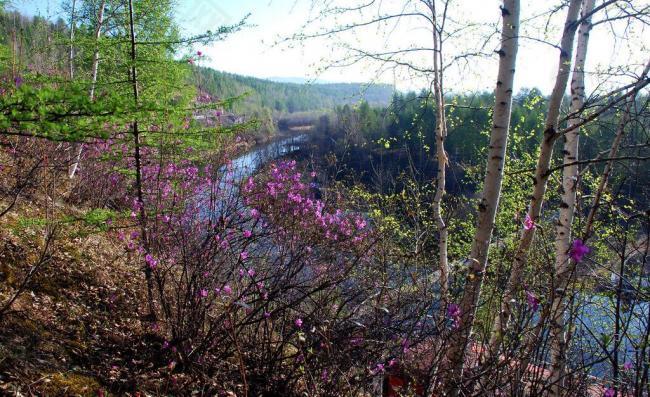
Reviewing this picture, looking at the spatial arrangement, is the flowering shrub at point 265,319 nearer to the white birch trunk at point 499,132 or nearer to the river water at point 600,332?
the white birch trunk at point 499,132

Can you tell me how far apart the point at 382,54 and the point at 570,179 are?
2.59 m

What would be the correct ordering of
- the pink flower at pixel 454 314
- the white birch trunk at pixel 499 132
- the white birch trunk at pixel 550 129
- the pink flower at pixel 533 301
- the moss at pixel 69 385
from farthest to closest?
the white birch trunk at pixel 550 129, the white birch trunk at pixel 499 132, the moss at pixel 69 385, the pink flower at pixel 454 314, the pink flower at pixel 533 301

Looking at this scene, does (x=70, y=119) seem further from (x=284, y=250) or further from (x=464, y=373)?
(x=464, y=373)

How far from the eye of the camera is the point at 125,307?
4492mm

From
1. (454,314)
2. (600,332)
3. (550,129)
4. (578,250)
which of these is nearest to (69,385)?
(454,314)

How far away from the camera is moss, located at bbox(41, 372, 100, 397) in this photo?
2.74m

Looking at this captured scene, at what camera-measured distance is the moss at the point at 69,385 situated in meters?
2.74

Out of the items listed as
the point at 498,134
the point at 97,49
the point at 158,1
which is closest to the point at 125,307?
the point at 97,49

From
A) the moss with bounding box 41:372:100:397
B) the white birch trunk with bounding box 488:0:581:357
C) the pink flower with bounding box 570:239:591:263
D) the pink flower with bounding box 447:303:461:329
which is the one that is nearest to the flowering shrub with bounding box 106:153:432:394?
the pink flower with bounding box 447:303:461:329

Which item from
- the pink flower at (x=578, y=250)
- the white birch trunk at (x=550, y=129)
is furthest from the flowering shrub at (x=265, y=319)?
the pink flower at (x=578, y=250)

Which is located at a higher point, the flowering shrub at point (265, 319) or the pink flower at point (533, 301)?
the pink flower at point (533, 301)

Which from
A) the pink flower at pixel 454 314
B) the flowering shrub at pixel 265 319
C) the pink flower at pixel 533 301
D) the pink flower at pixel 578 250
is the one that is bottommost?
the flowering shrub at pixel 265 319

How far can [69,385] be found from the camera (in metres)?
2.84

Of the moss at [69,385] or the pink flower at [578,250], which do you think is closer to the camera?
the pink flower at [578,250]
